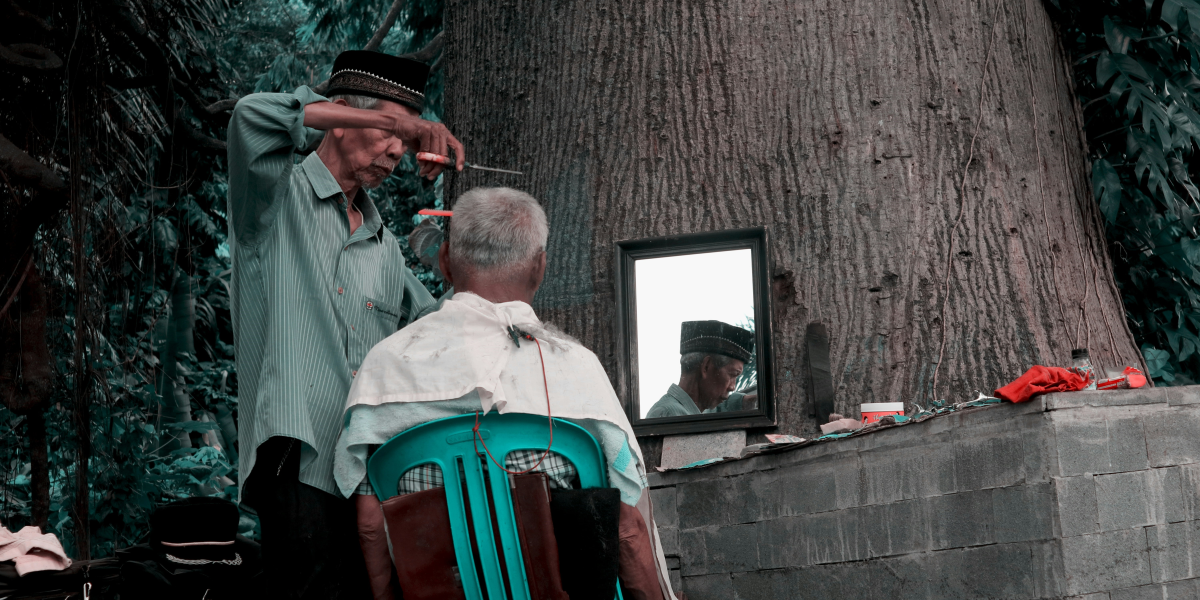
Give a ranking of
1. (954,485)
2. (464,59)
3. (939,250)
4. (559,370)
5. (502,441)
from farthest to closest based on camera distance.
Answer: (464,59)
(939,250)
(954,485)
(559,370)
(502,441)

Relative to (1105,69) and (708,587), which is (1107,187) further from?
(708,587)

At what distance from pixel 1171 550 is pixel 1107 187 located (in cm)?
254

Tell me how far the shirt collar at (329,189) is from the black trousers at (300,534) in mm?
650

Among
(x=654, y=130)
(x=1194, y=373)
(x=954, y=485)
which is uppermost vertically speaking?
(x=654, y=130)

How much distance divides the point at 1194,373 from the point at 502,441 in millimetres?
4678

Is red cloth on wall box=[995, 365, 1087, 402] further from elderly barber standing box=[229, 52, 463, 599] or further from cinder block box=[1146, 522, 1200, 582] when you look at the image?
elderly barber standing box=[229, 52, 463, 599]

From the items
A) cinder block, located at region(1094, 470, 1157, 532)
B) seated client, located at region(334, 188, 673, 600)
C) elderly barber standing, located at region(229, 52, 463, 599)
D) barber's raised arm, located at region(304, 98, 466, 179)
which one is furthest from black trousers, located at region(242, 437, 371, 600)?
cinder block, located at region(1094, 470, 1157, 532)

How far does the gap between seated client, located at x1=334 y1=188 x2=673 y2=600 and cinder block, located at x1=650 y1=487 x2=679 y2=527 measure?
1124 mm

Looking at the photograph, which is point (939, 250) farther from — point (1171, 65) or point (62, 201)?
point (62, 201)

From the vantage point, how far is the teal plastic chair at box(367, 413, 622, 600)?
228 centimetres

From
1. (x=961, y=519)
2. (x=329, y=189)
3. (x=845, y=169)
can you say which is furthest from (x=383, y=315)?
(x=845, y=169)

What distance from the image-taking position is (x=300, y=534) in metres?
2.53

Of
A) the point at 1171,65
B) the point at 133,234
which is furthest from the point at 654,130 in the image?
the point at 133,234

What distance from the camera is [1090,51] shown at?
16.1 ft
